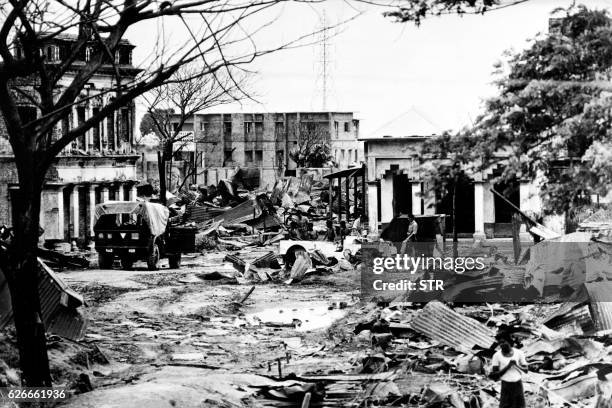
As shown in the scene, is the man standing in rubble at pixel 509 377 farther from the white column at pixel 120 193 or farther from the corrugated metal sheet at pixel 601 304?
the white column at pixel 120 193

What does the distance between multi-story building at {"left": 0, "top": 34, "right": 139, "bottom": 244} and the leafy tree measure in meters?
26.4

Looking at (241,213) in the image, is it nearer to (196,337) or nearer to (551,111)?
(196,337)

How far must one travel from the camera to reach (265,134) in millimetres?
79312

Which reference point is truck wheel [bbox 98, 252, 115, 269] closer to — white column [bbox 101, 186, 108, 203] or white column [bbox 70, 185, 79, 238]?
white column [bbox 70, 185, 79, 238]

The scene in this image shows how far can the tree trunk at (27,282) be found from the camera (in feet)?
33.3

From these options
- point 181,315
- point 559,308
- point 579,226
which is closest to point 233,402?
point 559,308

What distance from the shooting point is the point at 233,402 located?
37.0 ft

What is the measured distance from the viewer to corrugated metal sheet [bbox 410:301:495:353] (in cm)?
1355

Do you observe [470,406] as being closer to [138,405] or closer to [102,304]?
[138,405]

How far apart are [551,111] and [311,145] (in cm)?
6563

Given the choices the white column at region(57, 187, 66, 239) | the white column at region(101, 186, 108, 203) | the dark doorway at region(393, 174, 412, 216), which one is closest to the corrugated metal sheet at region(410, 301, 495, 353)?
the dark doorway at region(393, 174, 412, 216)

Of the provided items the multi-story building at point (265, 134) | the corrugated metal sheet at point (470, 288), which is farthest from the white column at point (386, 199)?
the multi-story building at point (265, 134)

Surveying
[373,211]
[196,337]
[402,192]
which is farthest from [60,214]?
[196,337]

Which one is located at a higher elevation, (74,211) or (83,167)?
(83,167)
